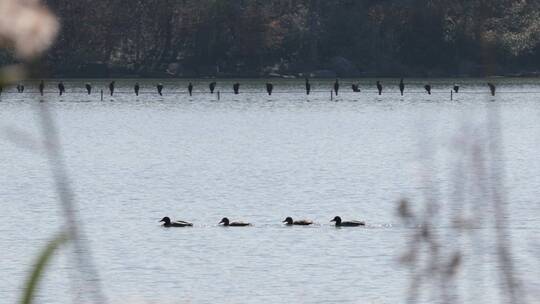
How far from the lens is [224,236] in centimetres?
3406

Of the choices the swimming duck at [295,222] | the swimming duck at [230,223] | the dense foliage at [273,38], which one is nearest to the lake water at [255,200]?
the swimming duck at [230,223]

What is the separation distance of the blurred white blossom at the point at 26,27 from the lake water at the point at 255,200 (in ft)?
0.75

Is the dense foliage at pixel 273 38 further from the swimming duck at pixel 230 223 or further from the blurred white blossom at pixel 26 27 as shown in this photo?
the blurred white blossom at pixel 26 27

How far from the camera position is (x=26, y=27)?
4.00 m

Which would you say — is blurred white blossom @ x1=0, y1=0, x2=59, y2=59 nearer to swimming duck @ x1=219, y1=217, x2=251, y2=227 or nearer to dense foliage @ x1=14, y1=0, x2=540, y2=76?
swimming duck @ x1=219, y1=217, x2=251, y2=227

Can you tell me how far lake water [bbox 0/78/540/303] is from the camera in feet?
80.3

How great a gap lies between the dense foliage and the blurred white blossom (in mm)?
142723

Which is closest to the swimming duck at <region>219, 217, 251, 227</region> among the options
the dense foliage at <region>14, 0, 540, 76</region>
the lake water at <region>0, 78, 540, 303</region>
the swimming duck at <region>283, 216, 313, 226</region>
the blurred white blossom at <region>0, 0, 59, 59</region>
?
the lake water at <region>0, 78, 540, 303</region>

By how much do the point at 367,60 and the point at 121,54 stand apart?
2729 centimetres

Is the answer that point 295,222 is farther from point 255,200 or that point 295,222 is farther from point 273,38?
point 273,38

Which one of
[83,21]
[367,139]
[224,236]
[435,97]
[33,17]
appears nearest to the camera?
[33,17]

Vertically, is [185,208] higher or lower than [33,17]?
lower

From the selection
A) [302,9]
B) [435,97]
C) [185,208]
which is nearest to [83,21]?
[302,9]

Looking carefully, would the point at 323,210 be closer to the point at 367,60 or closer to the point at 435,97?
the point at 435,97
